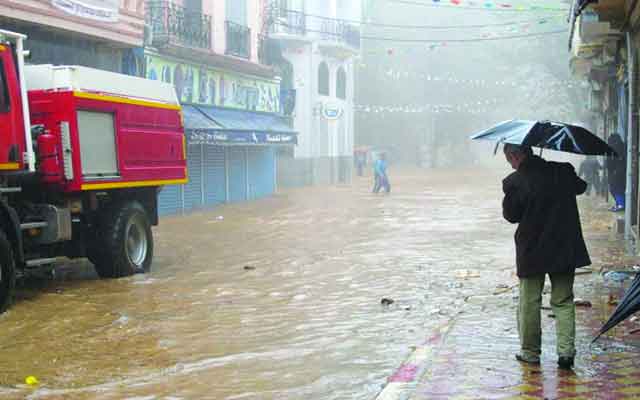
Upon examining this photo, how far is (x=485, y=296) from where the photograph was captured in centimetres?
960

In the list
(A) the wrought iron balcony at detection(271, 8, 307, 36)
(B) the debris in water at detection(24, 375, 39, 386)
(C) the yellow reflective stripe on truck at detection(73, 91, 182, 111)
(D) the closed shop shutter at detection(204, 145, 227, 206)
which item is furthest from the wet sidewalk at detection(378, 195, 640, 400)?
(A) the wrought iron balcony at detection(271, 8, 307, 36)

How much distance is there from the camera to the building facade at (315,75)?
38.0 m

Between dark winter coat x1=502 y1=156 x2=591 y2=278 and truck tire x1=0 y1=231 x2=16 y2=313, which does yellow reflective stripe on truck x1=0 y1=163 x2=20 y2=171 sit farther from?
dark winter coat x1=502 y1=156 x2=591 y2=278

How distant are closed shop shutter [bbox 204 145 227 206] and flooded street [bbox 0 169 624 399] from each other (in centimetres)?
834

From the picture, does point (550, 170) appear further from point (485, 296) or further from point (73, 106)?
point (73, 106)

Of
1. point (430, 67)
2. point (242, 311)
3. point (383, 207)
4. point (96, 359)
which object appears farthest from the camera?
point (430, 67)

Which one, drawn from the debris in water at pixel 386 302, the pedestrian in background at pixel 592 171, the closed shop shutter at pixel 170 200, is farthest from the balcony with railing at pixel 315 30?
the debris in water at pixel 386 302

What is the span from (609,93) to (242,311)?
16.7m

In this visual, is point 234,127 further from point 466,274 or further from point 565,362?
point 565,362

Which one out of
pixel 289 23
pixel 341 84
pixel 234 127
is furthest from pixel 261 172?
pixel 341 84

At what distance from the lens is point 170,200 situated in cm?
2347

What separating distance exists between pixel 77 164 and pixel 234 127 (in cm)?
1598

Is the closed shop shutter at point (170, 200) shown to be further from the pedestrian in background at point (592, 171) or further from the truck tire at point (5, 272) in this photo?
the truck tire at point (5, 272)

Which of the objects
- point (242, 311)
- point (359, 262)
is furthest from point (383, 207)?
point (242, 311)
